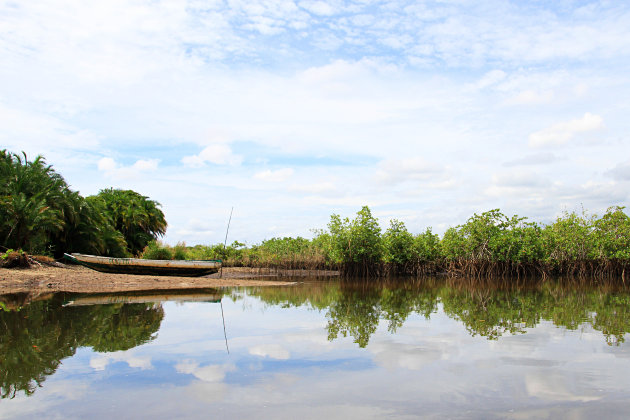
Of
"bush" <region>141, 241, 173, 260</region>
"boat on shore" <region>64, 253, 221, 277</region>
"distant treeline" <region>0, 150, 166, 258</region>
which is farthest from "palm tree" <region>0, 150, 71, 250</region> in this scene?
"bush" <region>141, 241, 173, 260</region>

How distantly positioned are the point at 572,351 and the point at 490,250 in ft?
84.7

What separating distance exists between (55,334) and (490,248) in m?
28.5

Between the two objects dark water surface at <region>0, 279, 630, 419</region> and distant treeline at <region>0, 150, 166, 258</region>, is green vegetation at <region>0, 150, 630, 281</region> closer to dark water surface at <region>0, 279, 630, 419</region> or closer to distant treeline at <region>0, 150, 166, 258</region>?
distant treeline at <region>0, 150, 166, 258</region>

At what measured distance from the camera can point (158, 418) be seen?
14.8ft

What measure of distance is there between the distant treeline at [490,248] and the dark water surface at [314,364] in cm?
1988

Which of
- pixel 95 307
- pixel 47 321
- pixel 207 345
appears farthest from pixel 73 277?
pixel 207 345

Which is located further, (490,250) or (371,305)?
(490,250)

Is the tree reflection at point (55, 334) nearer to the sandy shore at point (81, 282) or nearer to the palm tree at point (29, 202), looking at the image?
the sandy shore at point (81, 282)

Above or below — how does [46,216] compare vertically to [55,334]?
above

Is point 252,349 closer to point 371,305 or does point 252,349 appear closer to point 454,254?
point 371,305

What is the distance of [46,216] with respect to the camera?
2312cm

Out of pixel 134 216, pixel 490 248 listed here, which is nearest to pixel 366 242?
pixel 490 248

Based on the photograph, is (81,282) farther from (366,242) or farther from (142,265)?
(366,242)

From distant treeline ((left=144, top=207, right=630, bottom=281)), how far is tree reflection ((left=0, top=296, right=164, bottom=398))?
62.3 ft
